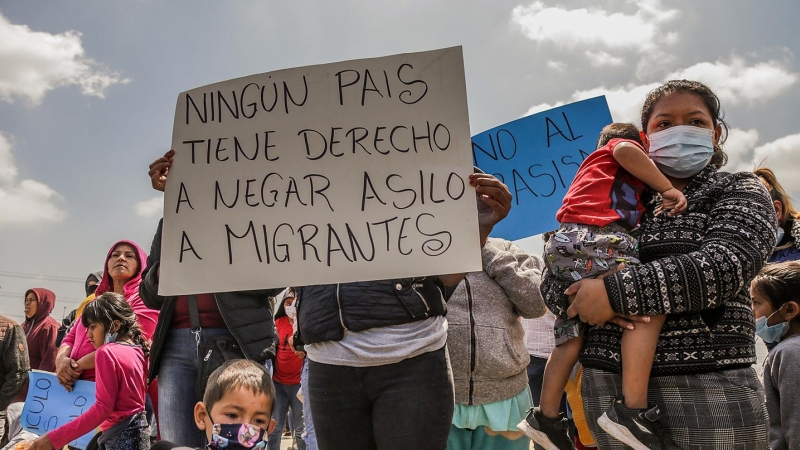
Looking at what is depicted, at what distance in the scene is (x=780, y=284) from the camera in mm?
3277

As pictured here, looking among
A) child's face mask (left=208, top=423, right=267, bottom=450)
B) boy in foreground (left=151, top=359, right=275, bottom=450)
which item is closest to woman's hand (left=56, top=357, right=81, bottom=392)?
boy in foreground (left=151, top=359, right=275, bottom=450)

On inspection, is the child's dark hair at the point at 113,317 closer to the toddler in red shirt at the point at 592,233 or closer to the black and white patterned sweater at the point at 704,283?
the toddler in red shirt at the point at 592,233

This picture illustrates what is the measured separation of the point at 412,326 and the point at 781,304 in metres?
2.20

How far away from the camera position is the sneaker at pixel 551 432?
2.09 m

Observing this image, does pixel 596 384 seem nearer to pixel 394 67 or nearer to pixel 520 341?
pixel 394 67

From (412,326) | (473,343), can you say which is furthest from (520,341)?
(412,326)

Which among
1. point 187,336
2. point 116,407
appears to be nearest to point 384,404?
point 187,336

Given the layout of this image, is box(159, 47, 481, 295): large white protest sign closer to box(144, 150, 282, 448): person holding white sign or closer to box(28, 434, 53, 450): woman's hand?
box(144, 150, 282, 448): person holding white sign

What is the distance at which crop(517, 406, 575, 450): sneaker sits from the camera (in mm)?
2092

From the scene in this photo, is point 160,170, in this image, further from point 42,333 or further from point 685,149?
point 42,333

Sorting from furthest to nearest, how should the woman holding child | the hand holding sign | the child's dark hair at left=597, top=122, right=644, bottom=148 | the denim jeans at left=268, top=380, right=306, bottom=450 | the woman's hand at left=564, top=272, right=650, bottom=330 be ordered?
the denim jeans at left=268, top=380, right=306, bottom=450 → the child's dark hair at left=597, top=122, right=644, bottom=148 → the hand holding sign → the woman's hand at left=564, top=272, right=650, bottom=330 → the woman holding child

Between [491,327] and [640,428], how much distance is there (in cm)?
173

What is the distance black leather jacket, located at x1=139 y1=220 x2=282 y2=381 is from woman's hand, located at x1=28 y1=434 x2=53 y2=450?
0.75 meters

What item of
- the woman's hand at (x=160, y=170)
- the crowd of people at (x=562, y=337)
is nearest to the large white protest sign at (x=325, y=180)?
the woman's hand at (x=160, y=170)
